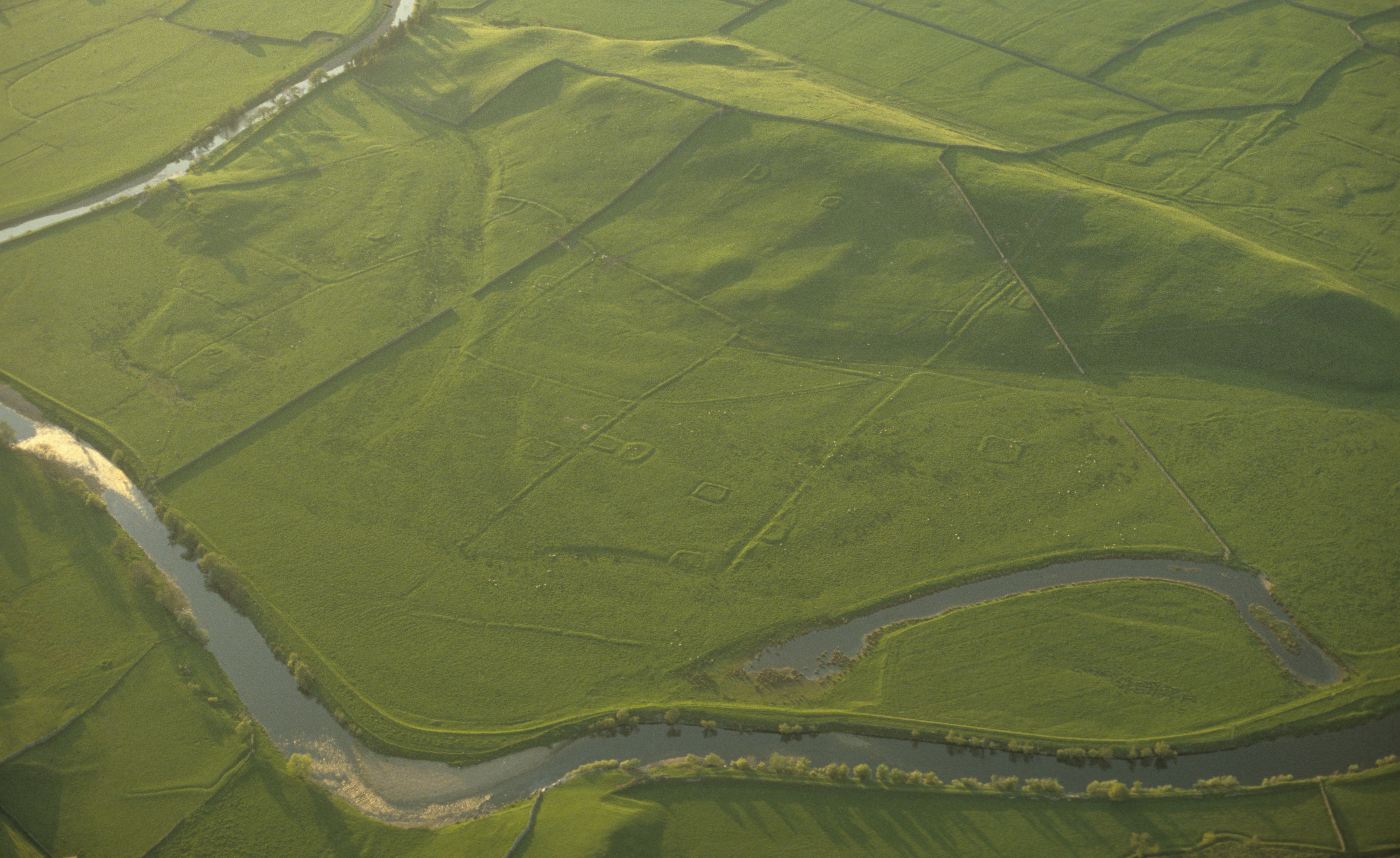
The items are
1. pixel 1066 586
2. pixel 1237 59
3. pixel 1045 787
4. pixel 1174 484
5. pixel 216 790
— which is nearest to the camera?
pixel 1045 787

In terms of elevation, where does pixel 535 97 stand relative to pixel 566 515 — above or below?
above

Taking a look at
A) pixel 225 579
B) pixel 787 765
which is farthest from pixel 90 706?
pixel 787 765

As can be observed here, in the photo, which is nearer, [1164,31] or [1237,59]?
[1237,59]

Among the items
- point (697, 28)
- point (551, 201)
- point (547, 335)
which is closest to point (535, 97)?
point (551, 201)

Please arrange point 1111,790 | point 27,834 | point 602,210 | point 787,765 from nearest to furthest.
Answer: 1. point 1111,790
2. point 27,834
3. point 787,765
4. point 602,210

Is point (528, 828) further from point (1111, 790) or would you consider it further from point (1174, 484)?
point (1174, 484)

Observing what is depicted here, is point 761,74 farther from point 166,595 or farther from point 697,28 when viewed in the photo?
point 166,595

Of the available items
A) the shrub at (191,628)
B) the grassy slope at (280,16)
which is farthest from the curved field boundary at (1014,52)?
the shrub at (191,628)

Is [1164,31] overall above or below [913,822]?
above
